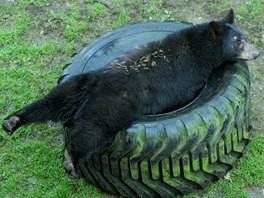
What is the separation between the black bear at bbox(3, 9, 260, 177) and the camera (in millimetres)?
4426

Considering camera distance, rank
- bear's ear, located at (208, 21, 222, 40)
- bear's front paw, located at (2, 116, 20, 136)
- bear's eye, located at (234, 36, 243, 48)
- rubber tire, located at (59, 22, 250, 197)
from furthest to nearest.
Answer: bear's eye, located at (234, 36, 243, 48), bear's ear, located at (208, 21, 222, 40), bear's front paw, located at (2, 116, 20, 136), rubber tire, located at (59, 22, 250, 197)

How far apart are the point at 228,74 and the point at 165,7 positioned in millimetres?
2927

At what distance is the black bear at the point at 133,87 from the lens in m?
4.43

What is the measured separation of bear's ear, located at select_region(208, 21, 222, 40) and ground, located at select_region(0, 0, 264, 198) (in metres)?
1.28

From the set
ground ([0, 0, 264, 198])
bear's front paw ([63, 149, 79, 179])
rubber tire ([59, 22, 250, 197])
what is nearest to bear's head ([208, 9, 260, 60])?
rubber tire ([59, 22, 250, 197])

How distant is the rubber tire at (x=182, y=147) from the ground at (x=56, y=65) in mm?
272

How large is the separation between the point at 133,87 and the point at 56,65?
2458mm

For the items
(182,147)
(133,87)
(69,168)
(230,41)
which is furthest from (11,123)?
(230,41)

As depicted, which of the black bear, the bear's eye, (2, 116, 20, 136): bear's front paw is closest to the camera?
the black bear

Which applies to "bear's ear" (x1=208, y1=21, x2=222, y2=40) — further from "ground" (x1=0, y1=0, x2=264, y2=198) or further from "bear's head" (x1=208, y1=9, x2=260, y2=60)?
"ground" (x1=0, y1=0, x2=264, y2=198)

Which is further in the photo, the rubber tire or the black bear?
the rubber tire

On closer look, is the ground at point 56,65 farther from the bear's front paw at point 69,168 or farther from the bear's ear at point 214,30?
the bear's ear at point 214,30

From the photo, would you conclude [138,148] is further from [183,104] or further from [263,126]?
[263,126]

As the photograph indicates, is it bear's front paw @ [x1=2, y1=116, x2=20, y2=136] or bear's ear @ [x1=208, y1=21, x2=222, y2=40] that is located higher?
bear's ear @ [x1=208, y1=21, x2=222, y2=40]
